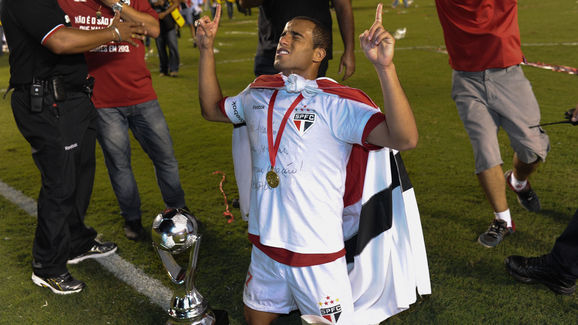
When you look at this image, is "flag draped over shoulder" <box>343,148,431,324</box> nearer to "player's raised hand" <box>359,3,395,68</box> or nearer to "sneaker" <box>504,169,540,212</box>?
"player's raised hand" <box>359,3,395,68</box>

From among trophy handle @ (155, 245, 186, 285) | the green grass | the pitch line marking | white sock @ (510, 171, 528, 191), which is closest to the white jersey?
trophy handle @ (155, 245, 186, 285)

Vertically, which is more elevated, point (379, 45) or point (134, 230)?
point (379, 45)

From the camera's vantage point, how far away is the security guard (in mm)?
2938

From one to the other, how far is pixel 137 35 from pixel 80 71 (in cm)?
49

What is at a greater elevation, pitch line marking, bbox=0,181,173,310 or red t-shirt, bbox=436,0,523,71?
red t-shirt, bbox=436,0,523,71

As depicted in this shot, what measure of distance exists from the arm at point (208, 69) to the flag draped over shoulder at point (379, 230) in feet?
0.85

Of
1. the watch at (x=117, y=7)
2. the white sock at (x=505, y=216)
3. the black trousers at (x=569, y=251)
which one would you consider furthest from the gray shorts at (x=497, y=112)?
the watch at (x=117, y=7)

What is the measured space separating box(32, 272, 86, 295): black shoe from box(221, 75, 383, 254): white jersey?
1486 mm

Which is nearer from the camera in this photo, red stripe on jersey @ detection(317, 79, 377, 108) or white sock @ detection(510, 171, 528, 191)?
red stripe on jersey @ detection(317, 79, 377, 108)

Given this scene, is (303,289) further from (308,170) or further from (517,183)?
(517,183)

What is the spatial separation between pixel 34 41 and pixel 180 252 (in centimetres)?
147

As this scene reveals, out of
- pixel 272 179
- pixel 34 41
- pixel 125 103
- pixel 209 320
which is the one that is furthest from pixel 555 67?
pixel 34 41

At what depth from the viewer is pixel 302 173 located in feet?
7.66

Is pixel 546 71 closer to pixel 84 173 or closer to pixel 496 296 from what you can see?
pixel 496 296
